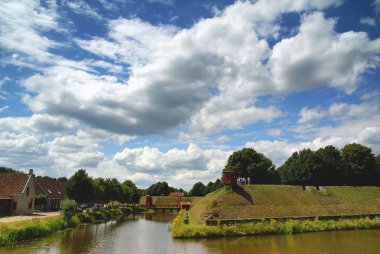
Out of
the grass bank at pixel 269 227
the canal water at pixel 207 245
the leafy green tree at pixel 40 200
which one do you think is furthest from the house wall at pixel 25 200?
the grass bank at pixel 269 227

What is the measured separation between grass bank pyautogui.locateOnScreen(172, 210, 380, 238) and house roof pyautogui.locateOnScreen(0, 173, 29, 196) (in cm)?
2590

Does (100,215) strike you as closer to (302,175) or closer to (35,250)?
(35,250)

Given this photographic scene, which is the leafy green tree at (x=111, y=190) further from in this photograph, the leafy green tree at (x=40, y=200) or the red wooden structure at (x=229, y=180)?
the red wooden structure at (x=229, y=180)

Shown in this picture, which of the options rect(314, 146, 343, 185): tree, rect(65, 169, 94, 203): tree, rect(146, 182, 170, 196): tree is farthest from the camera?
rect(146, 182, 170, 196): tree

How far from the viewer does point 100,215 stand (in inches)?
2426

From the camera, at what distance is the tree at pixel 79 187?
185 ft

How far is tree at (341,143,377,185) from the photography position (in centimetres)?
7531

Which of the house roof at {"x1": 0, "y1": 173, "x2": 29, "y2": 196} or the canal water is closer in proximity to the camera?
the canal water

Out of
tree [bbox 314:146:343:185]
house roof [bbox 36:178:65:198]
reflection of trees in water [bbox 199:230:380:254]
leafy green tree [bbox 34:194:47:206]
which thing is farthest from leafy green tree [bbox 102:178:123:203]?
reflection of trees in water [bbox 199:230:380:254]

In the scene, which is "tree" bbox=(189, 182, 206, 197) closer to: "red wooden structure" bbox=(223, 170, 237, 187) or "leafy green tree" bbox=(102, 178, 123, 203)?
"leafy green tree" bbox=(102, 178, 123, 203)

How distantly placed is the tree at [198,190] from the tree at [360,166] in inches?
3080

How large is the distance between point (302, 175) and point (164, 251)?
179 ft

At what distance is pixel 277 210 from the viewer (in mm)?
50062

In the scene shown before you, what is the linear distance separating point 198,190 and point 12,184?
10108 cm
